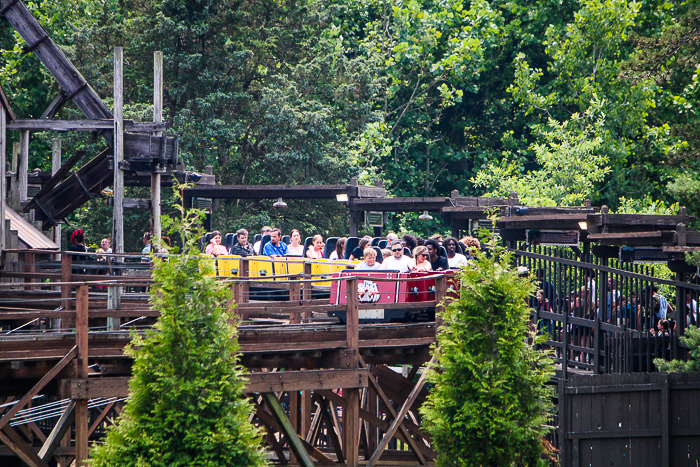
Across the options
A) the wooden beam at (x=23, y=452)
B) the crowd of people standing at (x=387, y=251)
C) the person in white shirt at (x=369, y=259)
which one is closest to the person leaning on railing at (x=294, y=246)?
the crowd of people standing at (x=387, y=251)

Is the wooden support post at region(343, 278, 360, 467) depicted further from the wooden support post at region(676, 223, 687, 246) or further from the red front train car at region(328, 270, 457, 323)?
the wooden support post at region(676, 223, 687, 246)

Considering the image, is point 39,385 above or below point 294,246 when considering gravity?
Result: below

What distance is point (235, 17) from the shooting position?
30.0m

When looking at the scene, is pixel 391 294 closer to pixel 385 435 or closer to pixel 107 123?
pixel 385 435

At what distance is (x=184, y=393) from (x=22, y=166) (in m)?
12.4

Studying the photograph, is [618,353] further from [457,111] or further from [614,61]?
[457,111]

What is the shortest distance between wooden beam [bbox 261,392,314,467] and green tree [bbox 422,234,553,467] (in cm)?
237

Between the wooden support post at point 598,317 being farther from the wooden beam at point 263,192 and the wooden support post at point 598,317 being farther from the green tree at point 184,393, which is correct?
the wooden beam at point 263,192

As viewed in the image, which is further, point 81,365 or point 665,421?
point 665,421

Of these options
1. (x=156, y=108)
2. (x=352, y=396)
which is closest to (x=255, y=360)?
(x=352, y=396)

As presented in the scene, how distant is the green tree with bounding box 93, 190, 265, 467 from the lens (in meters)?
7.66

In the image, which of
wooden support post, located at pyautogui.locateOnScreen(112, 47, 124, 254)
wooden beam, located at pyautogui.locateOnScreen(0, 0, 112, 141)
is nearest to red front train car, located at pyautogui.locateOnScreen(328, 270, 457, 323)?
wooden support post, located at pyautogui.locateOnScreen(112, 47, 124, 254)

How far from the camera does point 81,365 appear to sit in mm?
9453

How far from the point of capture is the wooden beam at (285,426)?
33.7 feet
